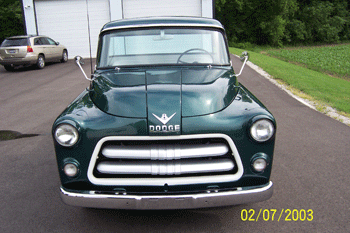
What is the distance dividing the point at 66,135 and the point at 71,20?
20897 mm

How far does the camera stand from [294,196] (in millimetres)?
3689

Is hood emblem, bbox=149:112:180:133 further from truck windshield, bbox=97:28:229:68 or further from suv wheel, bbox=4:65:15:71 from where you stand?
suv wheel, bbox=4:65:15:71

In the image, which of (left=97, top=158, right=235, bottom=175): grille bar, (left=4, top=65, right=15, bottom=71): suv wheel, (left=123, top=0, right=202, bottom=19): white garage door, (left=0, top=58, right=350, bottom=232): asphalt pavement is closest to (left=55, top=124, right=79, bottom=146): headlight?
(left=97, top=158, right=235, bottom=175): grille bar

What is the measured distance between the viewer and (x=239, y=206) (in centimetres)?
351

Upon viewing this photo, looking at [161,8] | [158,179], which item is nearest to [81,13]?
[161,8]

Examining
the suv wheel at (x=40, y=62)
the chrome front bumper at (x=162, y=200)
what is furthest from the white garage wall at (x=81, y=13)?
the chrome front bumper at (x=162, y=200)

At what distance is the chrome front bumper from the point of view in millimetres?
2678

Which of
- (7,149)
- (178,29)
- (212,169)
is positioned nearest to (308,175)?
(212,169)

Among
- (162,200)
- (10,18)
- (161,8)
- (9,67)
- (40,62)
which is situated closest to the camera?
(162,200)

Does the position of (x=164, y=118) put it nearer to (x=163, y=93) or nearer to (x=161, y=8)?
(x=163, y=93)

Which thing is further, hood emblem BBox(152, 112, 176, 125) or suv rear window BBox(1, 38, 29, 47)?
suv rear window BBox(1, 38, 29, 47)

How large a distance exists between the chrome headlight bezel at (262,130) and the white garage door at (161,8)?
63.8ft

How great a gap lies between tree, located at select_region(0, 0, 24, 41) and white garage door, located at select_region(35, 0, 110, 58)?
16145 mm

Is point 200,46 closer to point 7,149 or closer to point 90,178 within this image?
point 90,178
